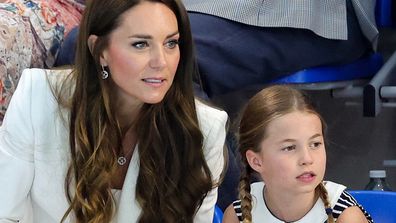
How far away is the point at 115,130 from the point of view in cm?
135

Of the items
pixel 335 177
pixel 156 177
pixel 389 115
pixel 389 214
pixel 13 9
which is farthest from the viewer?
pixel 389 115

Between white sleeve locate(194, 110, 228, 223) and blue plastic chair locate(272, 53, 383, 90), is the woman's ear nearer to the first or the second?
white sleeve locate(194, 110, 228, 223)

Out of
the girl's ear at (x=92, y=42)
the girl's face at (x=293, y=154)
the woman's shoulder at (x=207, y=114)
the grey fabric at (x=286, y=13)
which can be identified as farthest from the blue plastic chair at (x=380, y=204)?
the girl's ear at (x=92, y=42)

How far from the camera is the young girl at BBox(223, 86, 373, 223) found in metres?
1.32

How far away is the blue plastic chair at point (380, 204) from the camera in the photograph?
1.52m

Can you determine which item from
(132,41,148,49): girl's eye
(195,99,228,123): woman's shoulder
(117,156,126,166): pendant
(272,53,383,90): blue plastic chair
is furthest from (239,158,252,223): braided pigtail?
(272,53,383,90): blue plastic chair

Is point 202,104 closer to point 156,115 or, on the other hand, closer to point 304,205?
point 156,115

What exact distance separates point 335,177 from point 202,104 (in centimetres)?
113

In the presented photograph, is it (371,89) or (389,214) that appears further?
(371,89)

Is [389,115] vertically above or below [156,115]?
below

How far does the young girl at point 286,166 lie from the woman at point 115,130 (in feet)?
0.23

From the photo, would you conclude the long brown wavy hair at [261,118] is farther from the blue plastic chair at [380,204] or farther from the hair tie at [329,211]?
the blue plastic chair at [380,204]

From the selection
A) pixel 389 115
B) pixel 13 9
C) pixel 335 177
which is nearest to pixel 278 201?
pixel 13 9

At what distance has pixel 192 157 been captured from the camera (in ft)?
4.49
